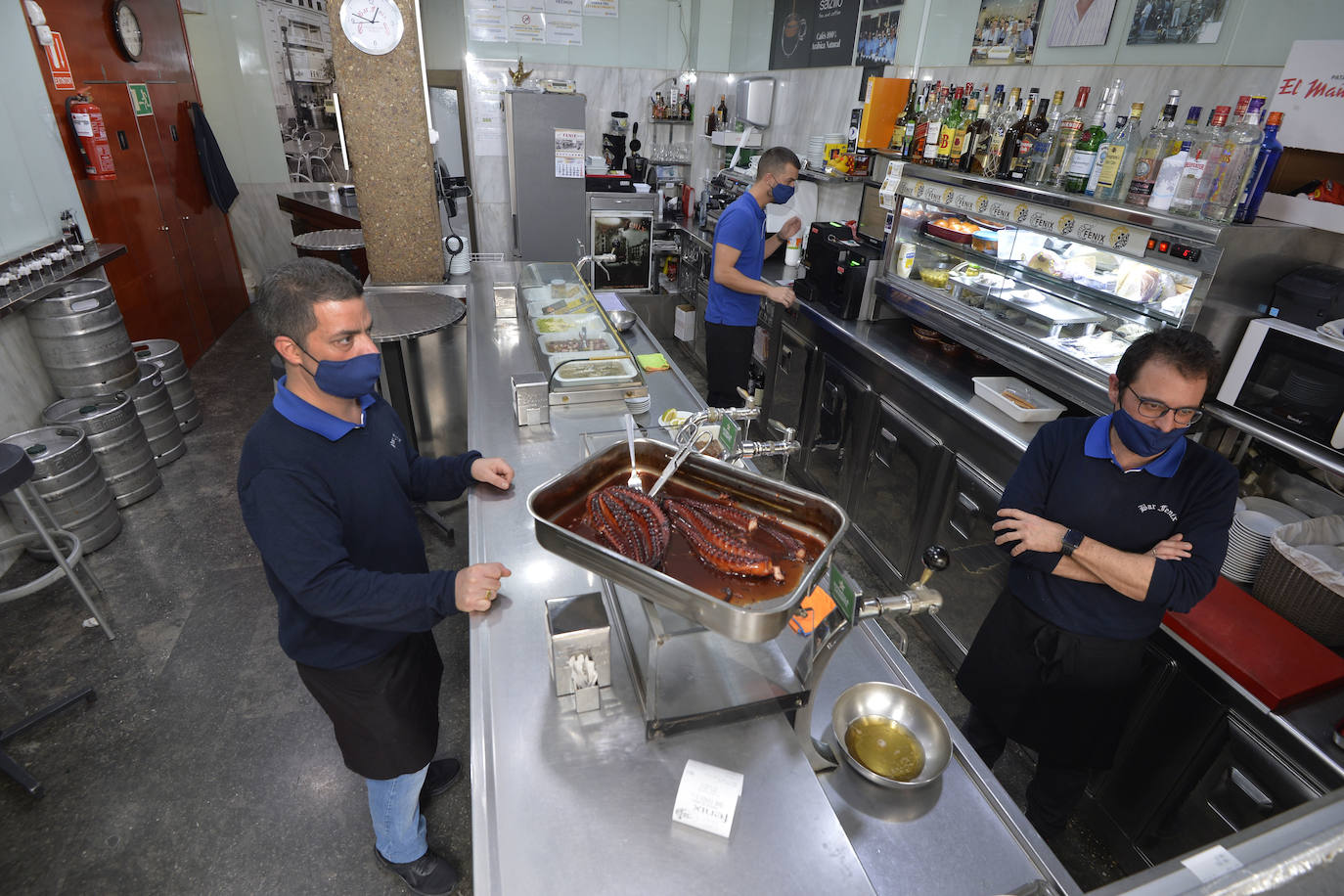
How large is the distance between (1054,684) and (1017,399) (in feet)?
4.28

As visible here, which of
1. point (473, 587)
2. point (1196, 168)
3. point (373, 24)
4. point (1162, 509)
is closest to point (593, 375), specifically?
point (473, 587)

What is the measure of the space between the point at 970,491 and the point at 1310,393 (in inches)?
44.9

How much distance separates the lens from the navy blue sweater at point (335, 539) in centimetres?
142

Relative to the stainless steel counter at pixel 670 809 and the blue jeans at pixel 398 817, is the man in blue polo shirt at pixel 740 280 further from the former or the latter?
the blue jeans at pixel 398 817

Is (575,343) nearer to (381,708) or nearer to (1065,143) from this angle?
(381,708)

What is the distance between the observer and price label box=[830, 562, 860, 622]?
116 cm

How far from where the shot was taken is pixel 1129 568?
172 centimetres

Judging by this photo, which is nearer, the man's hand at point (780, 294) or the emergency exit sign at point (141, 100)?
the man's hand at point (780, 294)

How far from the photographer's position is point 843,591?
46.9 inches

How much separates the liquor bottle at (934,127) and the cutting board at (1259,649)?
7.63ft

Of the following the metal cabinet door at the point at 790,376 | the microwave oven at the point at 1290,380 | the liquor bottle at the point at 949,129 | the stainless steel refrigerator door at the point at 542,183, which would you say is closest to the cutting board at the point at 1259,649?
the microwave oven at the point at 1290,380

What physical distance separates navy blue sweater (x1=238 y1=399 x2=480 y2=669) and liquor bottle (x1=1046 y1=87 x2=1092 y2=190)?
8.98ft

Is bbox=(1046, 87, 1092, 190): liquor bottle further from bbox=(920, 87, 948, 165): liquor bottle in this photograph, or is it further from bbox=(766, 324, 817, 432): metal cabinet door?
bbox=(766, 324, 817, 432): metal cabinet door

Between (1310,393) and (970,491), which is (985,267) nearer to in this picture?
(970,491)
